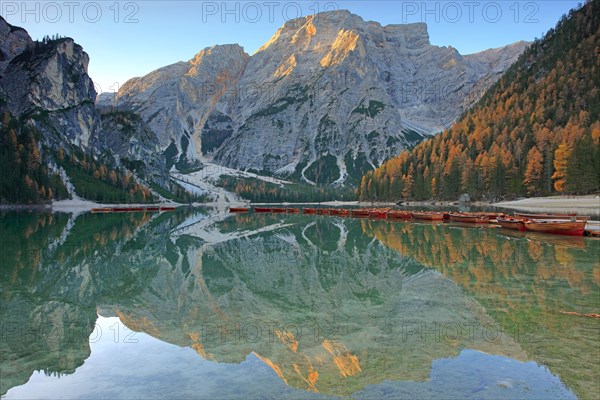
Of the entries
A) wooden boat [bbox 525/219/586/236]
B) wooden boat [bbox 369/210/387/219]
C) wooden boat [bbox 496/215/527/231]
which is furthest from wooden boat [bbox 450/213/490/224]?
wooden boat [bbox 369/210/387/219]

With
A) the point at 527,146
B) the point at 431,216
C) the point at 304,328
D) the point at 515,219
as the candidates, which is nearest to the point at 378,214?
the point at 431,216

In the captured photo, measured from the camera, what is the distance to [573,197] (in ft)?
380

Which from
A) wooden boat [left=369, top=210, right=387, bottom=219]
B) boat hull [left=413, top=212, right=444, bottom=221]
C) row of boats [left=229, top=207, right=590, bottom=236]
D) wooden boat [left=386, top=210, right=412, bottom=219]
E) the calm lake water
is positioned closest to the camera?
the calm lake water

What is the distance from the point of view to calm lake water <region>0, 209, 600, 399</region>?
42.7 feet

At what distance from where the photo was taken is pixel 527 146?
148 metres

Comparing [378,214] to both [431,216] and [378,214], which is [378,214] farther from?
[431,216]

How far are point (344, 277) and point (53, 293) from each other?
61.1ft

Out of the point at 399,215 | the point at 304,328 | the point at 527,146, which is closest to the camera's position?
the point at 304,328

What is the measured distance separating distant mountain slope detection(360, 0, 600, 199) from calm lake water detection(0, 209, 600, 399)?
9602 cm

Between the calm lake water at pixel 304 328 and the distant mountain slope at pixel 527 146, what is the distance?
9602 cm

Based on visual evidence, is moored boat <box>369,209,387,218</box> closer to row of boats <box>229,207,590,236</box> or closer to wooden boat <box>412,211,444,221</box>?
row of boats <box>229,207,590,236</box>

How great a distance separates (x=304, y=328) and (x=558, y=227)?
5285cm

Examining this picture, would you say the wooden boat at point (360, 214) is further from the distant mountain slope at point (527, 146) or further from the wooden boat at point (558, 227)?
the distant mountain slope at point (527, 146)

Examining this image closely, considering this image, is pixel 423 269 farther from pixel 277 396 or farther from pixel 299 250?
pixel 277 396
